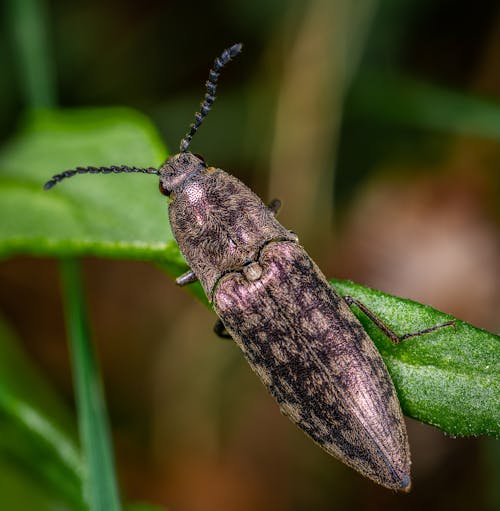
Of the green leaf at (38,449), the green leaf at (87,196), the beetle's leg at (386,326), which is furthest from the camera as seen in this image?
the green leaf at (38,449)

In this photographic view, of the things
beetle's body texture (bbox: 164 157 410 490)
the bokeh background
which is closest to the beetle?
beetle's body texture (bbox: 164 157 410 490)

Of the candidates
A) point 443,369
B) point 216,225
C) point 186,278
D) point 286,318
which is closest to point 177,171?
point 216,225

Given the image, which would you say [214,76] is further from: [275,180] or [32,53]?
[32,53]

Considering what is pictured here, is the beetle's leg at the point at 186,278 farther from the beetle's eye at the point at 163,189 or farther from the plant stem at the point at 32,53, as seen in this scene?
the plant stem at the point at 32,53

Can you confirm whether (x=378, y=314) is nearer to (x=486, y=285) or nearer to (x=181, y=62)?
(x=486, y=285)

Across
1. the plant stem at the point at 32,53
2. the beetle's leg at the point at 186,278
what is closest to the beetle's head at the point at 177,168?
the beetle's leg at the point at 186,278

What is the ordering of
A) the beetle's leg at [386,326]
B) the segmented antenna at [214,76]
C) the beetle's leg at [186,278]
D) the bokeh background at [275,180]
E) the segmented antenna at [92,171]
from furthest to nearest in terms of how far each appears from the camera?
the bokeh background at [275,180], the segmented antenna at [92,171], the segmented antenna at [214,76], the beetle's leg at [186,278], the beetle's leg at [386,326]

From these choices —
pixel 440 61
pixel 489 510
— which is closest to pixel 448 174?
pixel 440 61
